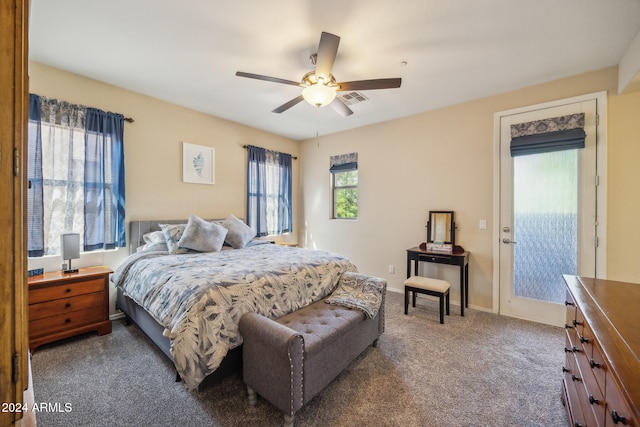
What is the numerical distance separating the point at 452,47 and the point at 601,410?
260 cm

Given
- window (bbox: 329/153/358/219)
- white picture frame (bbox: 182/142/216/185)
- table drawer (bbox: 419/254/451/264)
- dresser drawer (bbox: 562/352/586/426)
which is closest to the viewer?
dresser drawer (bbox: 562/352/586/426)

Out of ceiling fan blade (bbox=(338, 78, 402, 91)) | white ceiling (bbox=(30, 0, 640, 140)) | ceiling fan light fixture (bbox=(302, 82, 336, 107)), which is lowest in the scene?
ceiling fan light fixture (bbox=(302, 82, 336, 107))

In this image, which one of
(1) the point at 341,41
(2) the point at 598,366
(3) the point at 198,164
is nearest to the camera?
(2) the point at 598,366

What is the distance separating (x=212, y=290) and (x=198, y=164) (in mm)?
2638

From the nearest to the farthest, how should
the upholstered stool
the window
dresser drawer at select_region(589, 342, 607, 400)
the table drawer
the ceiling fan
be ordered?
1. dresser drawer at select_region(589, 342, 607, 400)
2. the ceiling fan
3. the upholstered stool
4. the table drawer
5. the window

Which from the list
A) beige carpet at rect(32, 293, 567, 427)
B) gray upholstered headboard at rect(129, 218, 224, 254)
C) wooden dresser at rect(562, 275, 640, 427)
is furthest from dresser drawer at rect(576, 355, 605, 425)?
gray upholstered headboard at rect(129, 218, 224, 254)

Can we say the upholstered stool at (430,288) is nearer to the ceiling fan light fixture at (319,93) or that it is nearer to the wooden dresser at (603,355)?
the wooden dresser at (603,355)

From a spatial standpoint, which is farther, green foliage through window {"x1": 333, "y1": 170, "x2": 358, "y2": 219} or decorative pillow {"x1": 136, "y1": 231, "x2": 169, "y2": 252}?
green foliage through window {"x1": 333, "y1": 170, "x2": 358, "y2": 219}

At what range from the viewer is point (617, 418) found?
81 cm

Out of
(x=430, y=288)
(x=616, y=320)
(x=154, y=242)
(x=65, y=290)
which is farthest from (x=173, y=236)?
(x=616, y=320)

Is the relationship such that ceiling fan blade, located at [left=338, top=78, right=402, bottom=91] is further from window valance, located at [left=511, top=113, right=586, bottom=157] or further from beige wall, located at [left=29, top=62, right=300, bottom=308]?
beige wall, located at [left=29, top=62, right=300, bottom=308]

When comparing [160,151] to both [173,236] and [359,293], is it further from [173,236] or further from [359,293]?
[359,293]

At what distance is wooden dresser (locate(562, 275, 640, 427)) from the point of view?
0.78 m

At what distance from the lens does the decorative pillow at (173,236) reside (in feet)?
9.73
